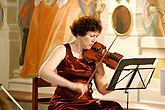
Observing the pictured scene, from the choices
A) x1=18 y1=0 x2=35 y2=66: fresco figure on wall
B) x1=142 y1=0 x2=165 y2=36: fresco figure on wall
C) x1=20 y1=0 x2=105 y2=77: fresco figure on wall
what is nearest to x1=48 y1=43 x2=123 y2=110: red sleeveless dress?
x1=142 y1=0 x2=165 y2=36: fresco figure on wall

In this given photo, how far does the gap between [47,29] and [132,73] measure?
2.88 metres

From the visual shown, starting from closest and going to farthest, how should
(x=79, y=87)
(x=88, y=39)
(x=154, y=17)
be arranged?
(x=79, y=87)
(x=88, y=39)
(x=154, y=17)

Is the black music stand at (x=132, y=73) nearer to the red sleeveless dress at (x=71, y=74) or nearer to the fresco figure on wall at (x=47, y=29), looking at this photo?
the red sleeveless dress at (x=71, y=74)

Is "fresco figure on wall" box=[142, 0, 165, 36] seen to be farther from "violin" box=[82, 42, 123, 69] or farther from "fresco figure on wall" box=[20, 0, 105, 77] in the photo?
"violin" box=[82, 42, 123, 69]

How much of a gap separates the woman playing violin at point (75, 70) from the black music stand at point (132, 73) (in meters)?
0.20

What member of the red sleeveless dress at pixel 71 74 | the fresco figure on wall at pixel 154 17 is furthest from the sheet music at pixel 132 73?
the fresco figure on wall at pixel 154 17

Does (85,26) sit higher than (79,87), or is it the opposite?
(85,26)

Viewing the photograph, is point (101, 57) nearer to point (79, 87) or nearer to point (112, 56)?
point (112, 56)

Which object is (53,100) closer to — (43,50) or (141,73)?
(141,73)

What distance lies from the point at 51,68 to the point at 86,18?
1.89 ft

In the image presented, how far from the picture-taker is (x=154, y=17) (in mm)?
4793

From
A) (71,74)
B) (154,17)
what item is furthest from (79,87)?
(154,17)

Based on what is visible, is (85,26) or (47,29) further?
(47,29)

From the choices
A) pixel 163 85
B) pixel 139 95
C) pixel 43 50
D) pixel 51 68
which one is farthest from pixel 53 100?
pixel 43 50
